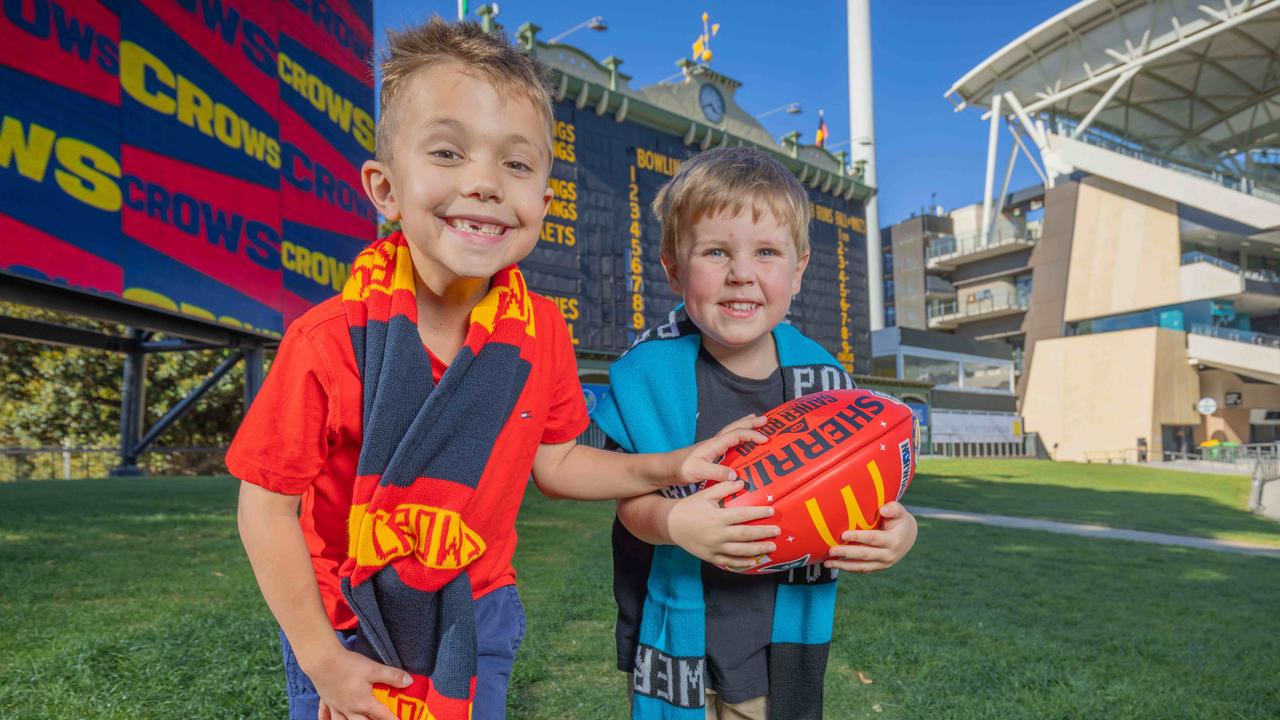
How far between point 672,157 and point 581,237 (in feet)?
10.2

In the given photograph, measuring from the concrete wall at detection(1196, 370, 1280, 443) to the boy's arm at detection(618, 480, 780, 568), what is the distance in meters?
42.8

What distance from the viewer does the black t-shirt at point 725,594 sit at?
5.25ft

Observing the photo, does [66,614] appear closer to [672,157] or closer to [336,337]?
[336,337]

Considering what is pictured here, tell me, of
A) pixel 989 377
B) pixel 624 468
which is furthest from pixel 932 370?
pixel 624 468

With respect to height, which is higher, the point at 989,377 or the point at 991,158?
the point at 991,158

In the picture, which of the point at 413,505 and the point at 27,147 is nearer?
the point at 413,505

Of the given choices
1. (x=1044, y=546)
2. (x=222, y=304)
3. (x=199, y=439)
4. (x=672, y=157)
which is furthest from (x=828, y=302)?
(x=199, y=439)

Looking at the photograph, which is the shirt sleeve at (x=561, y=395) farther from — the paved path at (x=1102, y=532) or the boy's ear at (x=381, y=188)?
the paved path at (x=1102, y=532)

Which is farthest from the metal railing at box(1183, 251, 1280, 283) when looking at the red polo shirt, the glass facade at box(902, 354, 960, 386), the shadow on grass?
the red polo shirt

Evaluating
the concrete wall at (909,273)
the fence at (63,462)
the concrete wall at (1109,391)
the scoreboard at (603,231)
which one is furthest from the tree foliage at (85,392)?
the concrete wall at (909,273)

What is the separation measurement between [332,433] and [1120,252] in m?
41.2

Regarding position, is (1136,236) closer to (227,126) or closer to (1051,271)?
(1051,271)

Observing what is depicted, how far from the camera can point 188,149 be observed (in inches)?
356

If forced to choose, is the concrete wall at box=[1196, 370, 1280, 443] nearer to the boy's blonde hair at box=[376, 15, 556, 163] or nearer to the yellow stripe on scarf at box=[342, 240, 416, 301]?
the boy's blonde hair at box=[376, 15, 556, 163]
